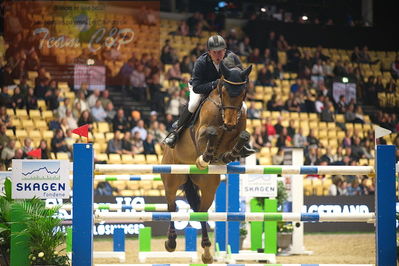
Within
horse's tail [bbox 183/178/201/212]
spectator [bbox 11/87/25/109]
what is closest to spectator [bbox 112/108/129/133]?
spectator [bbox 11/87/25/109]

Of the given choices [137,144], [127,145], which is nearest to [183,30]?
[137,144]

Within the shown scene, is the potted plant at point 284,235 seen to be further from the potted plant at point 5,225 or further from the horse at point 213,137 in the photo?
the potted plant at point 5,225

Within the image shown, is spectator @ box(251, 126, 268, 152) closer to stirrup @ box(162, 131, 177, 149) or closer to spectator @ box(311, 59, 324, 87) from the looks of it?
spectator @ box(311, 59, 324, 87)

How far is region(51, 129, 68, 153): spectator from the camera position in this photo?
1257 centimetres

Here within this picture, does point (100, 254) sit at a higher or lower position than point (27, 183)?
lower

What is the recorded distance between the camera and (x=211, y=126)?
555 centimetres

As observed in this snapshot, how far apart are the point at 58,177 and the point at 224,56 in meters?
1.74

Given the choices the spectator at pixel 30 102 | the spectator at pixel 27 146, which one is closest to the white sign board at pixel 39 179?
the spectator at pixel 27 146

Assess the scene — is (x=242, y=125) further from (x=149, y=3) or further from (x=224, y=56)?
(x=149, y=3)

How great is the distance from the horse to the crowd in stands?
522 centimetres

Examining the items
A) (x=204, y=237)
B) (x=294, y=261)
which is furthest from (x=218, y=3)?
(x=204, y=237)

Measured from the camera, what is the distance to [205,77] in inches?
237

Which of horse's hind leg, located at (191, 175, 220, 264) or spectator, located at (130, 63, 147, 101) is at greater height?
spectator, located at (130, 63, 147, 101)

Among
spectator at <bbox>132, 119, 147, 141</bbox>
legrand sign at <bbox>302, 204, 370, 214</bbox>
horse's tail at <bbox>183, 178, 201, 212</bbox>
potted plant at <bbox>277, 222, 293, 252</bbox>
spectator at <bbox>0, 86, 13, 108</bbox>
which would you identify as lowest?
potted plant at <bbox>277, 222, 293, 252</bbox>
